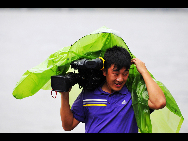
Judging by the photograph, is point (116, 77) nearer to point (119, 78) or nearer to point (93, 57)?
point (119, 78)

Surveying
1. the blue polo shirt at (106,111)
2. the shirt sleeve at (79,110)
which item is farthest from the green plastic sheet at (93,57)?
the shirt sleeve at (79,110)

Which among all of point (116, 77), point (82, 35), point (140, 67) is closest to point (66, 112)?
point (116, 77)

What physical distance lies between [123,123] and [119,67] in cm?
26

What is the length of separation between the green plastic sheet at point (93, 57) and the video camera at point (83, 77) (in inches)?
3.4

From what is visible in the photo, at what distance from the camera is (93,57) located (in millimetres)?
1349

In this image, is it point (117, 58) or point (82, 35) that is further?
point (82, 35)

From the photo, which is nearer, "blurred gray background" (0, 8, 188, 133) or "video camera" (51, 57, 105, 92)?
"video camera" (51, 57, 105, 92)

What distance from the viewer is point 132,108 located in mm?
1248

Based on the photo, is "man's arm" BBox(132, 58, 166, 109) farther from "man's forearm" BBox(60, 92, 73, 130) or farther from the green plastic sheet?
"man's forearm" BBox(60, 92, 73, 130)

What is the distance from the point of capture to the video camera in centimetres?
116

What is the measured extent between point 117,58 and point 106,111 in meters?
0.26

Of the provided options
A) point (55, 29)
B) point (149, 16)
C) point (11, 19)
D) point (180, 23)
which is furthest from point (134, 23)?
point (11, 19)

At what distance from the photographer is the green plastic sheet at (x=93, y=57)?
4.07 feet

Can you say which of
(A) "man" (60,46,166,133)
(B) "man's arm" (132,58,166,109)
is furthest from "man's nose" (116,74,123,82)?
(B) "man's arm" (132,58,166,109)
